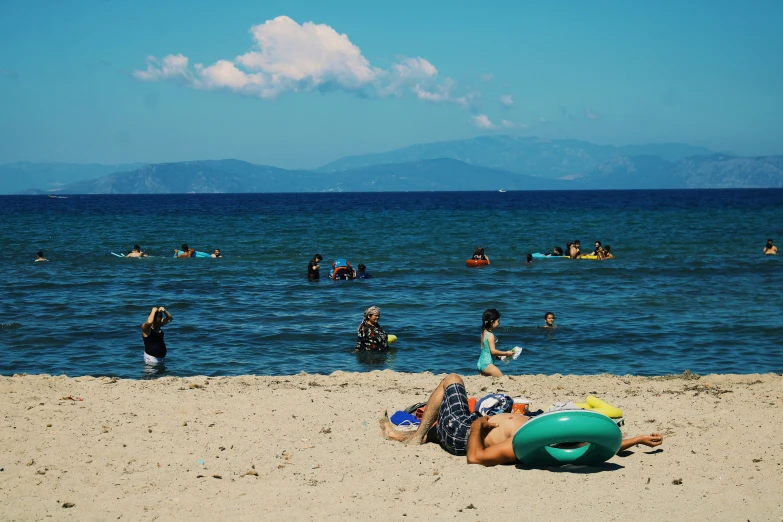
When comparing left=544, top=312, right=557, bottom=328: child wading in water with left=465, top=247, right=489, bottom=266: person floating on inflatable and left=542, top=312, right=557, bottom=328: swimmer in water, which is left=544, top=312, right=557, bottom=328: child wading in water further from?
left=465, top=247, right=489, bottom=266: person floating on inflatable

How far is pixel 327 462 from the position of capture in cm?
805

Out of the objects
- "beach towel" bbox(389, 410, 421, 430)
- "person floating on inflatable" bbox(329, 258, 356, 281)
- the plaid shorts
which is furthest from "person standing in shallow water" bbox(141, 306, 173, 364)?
"person floating on inflatable" bbox(329, 258, 356, 281)

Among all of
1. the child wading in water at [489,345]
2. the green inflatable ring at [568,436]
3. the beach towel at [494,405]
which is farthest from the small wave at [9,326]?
the green inflatable ring at [568,436]

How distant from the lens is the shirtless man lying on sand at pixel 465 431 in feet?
26.1

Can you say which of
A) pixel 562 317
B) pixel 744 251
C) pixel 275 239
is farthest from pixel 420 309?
pixel 275 239

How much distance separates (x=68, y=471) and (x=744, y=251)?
109ft

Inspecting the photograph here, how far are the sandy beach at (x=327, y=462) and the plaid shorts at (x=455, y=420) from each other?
0.16 m

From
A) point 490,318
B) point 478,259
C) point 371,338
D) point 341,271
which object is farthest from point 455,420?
point 478,259

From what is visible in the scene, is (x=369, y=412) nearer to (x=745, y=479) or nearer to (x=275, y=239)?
(x=745, y=479)

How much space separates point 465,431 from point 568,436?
48.3 inches

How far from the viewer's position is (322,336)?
54.2 ft

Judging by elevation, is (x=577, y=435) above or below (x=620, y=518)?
above

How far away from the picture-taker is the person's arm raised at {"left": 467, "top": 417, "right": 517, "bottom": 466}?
7883 mm

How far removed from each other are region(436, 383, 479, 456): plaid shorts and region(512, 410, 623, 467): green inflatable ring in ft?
2.26
